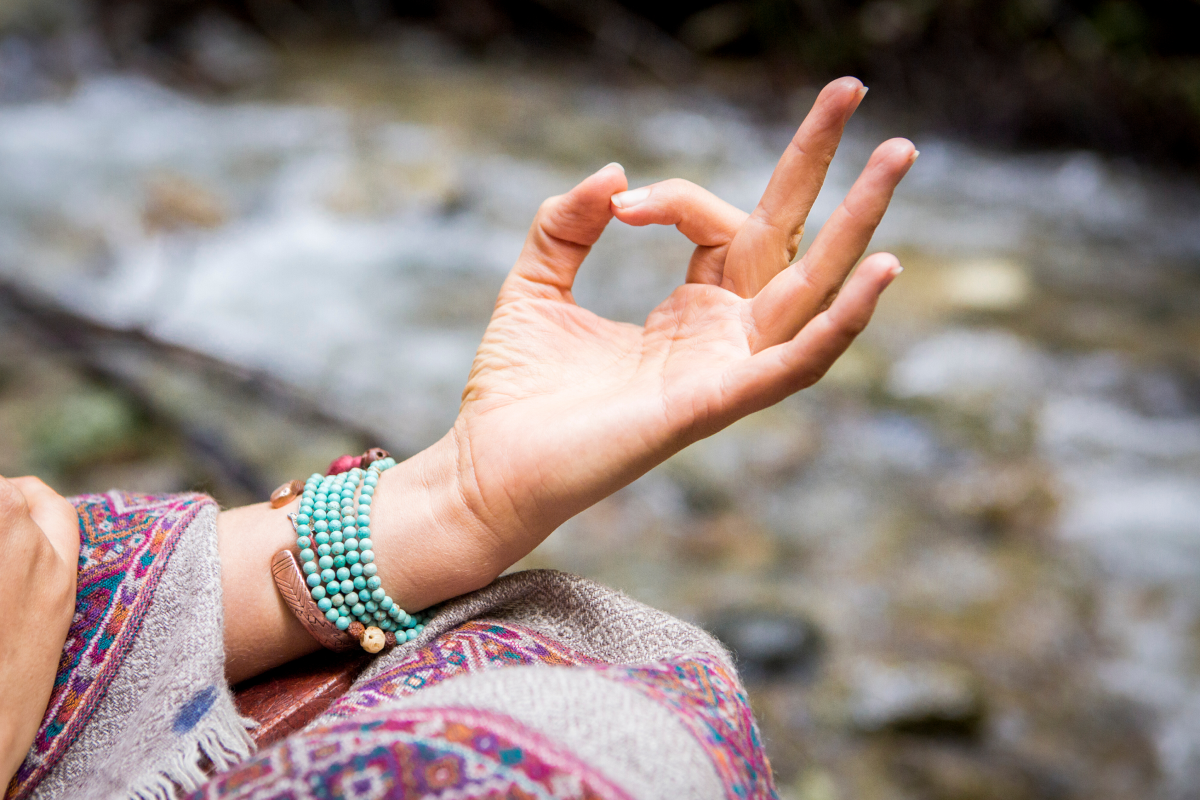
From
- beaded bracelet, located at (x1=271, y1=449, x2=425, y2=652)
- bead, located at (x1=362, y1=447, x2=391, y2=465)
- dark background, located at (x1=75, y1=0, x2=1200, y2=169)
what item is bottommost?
beaded bracelet, located at (x1=271, y1=449, x2=425, y2=652)

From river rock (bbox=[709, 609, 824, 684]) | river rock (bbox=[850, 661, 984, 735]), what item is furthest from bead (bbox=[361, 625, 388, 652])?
river rock (bbox=[850, 661, 984, 735])

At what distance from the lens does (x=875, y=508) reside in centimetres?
321

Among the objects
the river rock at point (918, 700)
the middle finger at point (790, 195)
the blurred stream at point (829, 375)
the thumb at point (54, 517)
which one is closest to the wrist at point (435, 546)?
the thumb at point (54, 517)

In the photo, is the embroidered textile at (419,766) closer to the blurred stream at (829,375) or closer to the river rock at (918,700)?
the blurred stream at (829,375)

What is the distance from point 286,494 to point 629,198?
66 centimetres

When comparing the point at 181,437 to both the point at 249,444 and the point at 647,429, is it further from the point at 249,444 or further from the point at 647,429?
the point at 647,429

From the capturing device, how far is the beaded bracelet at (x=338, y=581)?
3.27 feet

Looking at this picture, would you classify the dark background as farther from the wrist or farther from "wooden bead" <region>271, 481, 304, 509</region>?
"wooden bead" <region>271, 481, 304, 509</region>

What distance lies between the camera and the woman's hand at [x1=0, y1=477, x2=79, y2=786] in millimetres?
816

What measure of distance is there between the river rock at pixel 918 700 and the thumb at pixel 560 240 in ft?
6.16

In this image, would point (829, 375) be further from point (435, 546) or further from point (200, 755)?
point (200, 755)

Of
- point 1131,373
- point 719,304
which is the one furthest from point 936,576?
point 719,304

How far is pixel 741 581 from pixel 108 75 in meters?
7.61

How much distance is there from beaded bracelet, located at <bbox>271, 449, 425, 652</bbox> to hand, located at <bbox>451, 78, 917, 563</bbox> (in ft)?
0.53
